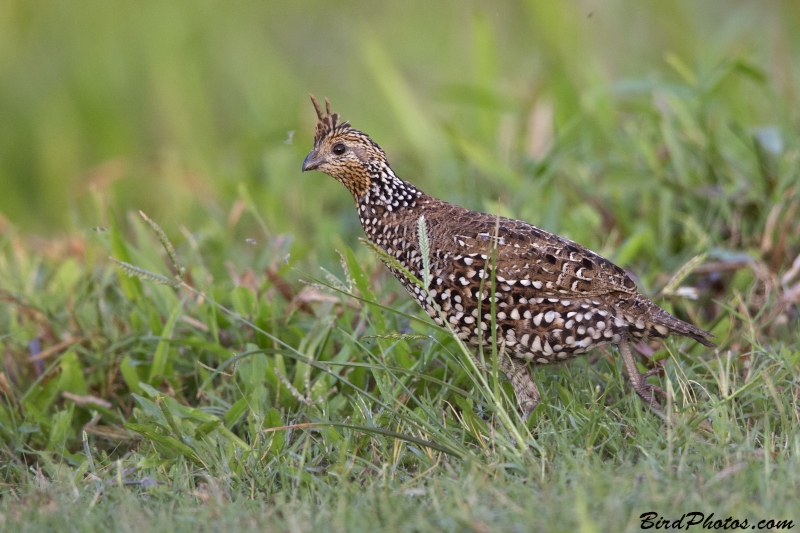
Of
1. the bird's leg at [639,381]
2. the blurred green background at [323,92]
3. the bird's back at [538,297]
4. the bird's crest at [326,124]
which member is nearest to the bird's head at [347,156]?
the bird's crest at [326,124]

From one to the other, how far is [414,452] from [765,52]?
6.97 m

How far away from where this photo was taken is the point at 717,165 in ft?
20.0

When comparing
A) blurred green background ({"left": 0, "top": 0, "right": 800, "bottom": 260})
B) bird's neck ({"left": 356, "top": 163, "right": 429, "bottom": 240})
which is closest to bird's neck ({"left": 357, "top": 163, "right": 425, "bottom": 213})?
bird's neck ({"left": 356, "top": 163, "right": 429, "bottom": 240})

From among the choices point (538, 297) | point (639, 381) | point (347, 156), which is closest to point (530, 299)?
point (538, 297)

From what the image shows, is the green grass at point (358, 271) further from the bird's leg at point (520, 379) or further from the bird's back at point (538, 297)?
the bird's back at point (538, 297)

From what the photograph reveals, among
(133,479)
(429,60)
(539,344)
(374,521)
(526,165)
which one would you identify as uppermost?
(429,60)

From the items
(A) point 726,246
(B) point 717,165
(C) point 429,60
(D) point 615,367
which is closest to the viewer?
(D) point 615,367

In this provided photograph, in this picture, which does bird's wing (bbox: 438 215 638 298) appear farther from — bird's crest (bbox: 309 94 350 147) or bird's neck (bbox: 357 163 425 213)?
bird's crest (bbox: 309 94 350 147)

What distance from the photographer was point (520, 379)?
436 centimetres

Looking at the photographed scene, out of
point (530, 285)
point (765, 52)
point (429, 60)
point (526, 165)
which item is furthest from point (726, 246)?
point (429, 60)

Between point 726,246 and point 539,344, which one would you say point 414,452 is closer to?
point 539,344

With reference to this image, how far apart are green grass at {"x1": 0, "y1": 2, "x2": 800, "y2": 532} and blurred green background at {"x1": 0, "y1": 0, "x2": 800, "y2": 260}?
1.3 inches

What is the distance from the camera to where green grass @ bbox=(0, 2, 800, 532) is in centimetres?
343

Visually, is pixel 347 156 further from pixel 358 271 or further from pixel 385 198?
pixel 358 271
